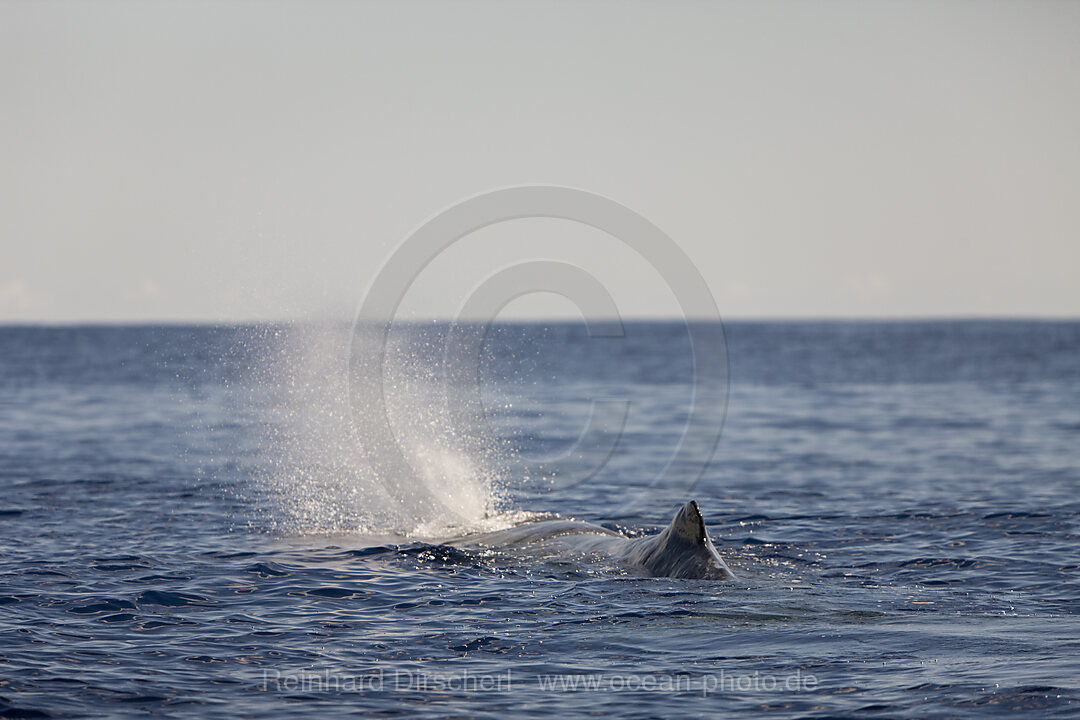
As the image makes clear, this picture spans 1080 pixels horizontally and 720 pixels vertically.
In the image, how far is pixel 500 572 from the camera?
12664 millimetres

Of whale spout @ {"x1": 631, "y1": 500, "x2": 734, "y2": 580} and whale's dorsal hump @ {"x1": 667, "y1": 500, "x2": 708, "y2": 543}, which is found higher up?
whale's dorsal hump @ {"x1": 667, "y1": 500, "x2": 708, "y2": 543}

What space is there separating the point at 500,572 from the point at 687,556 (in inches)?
95.3

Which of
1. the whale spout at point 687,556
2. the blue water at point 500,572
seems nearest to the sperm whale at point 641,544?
the whale spout at point 687,556

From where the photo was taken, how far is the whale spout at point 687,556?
1156 centimetres

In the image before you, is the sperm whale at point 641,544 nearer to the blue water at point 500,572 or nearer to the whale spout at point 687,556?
the whale spout at point 687,556

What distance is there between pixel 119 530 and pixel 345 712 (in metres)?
8.74

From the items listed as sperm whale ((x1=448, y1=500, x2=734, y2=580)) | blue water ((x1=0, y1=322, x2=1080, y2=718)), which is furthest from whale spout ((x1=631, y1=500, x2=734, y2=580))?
blue water ((x1=0, y1=322, x2=1080, y2=718))

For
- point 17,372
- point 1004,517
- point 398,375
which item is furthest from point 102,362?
point 1004,517

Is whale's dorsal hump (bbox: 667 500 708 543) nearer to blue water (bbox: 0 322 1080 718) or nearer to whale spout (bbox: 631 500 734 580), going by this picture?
whale spout (bbox: 631 500 734 580)

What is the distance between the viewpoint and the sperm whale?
11.6m

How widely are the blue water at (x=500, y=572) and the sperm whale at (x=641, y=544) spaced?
27cm

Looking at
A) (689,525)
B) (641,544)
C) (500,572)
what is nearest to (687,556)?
(689,525)

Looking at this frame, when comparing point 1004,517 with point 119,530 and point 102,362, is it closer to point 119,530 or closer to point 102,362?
point 119,530

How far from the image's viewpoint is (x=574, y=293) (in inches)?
933
